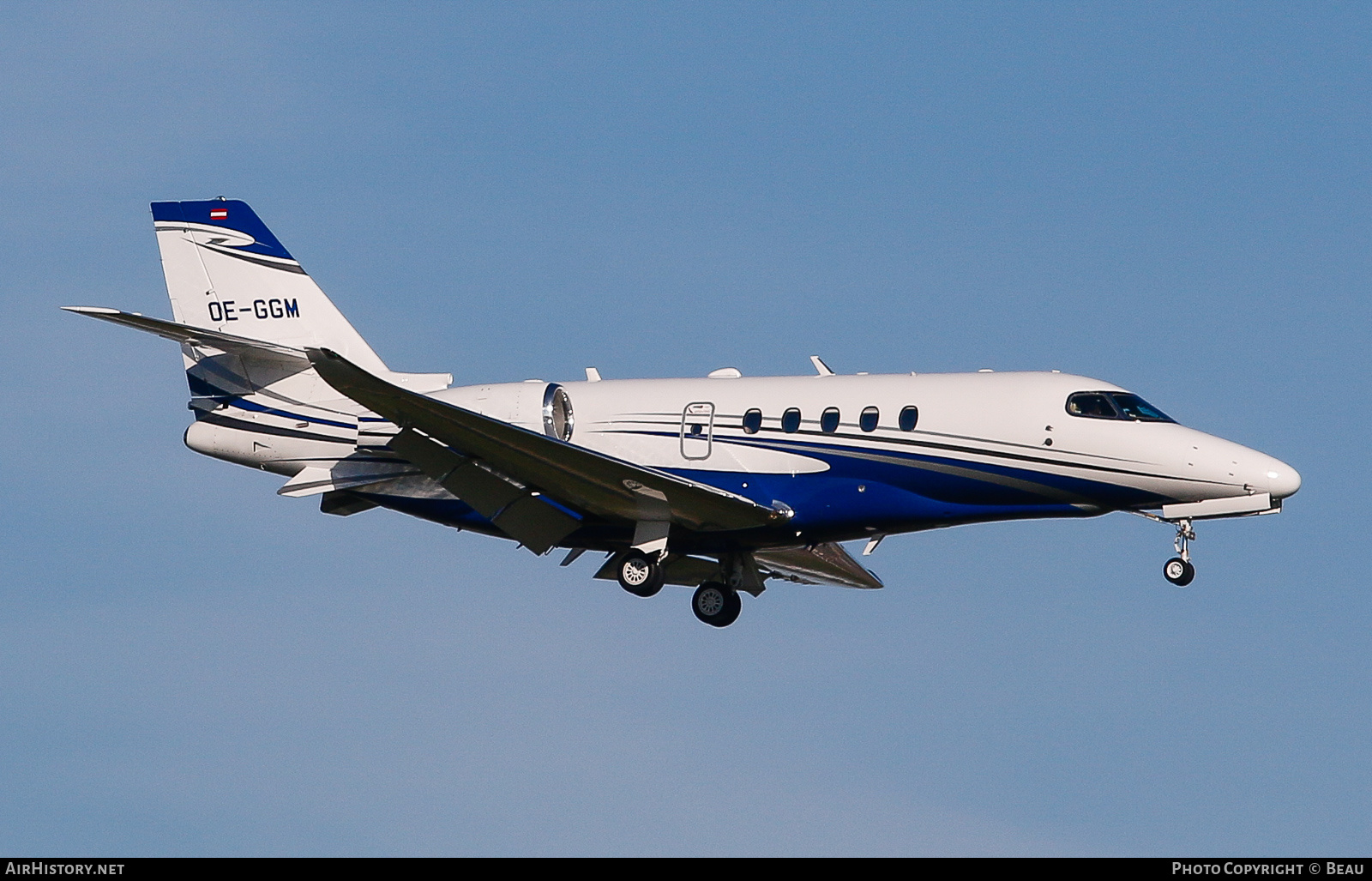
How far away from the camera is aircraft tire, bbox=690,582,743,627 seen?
1139 inches

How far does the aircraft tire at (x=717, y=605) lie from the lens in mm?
28922

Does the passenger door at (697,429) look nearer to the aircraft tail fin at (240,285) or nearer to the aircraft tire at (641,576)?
the aircraft tire at (641,576)

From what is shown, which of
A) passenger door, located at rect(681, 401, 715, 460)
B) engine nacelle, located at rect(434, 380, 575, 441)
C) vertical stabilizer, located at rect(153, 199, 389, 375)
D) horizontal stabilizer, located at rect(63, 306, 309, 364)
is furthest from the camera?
vertical stabilizer, located at rect(153, 199, 389, 375)

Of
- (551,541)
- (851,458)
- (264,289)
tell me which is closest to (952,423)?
(851,458)

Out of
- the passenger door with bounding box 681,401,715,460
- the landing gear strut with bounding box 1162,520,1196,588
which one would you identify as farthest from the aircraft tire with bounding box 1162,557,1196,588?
the passenger door with bounding box 681,401,715,460

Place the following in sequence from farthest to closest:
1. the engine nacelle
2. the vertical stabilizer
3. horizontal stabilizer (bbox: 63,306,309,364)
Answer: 1. the vertical stabilizer
2. the engine nacelle
3. horizontal stabilizer (bbox: 63,306,309,364)

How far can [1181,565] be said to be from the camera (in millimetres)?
24484

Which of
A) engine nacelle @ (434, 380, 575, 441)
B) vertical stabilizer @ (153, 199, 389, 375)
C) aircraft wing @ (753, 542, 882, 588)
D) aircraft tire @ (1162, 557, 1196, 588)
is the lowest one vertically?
aircraft tire @ (1162, 557, 1196, 588)

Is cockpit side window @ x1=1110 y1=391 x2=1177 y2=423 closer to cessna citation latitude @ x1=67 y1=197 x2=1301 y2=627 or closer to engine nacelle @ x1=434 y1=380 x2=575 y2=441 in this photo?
cessna citation latitude @ x1=67 y1=197 x2=1301 y2=627

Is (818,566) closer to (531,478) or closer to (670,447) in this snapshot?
(670,447)

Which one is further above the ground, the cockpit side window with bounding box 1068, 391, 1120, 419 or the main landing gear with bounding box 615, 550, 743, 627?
the cockpit side window with bounding box 1068, 391, 1120, 419

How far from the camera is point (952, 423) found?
25.7 metres

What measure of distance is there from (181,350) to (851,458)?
11153mm
